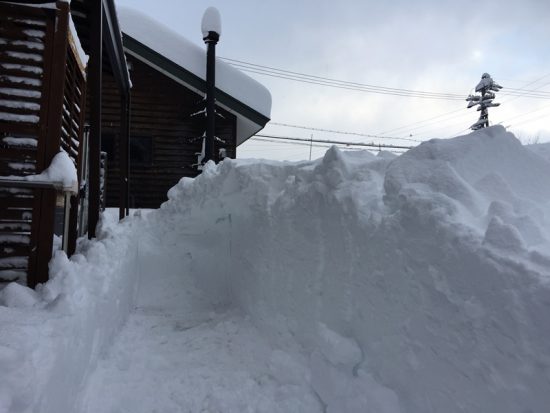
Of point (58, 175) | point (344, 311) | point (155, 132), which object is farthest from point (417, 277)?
point (155, 132)

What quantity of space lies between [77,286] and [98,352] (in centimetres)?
74

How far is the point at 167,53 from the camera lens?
11422 mm

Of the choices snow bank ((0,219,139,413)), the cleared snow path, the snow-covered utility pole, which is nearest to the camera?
snow bank ((0,219,139,413))

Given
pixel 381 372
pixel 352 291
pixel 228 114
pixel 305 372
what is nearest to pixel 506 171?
pixel 352 291

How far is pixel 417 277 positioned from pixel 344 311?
0.80 meters

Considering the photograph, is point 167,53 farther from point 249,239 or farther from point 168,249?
point 249,239

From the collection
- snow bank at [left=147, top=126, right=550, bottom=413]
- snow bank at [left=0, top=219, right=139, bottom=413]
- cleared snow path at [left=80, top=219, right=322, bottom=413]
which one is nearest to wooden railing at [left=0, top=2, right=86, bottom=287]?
snow bank at [left=0, top=219, right=139, bottom=413]

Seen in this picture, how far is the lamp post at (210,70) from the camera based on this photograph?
11.1 m

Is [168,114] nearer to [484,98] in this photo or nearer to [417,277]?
[417,277]

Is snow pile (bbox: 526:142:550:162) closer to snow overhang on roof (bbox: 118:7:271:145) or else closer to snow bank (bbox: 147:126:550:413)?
snow bank (bbox: 147:126:550:413)

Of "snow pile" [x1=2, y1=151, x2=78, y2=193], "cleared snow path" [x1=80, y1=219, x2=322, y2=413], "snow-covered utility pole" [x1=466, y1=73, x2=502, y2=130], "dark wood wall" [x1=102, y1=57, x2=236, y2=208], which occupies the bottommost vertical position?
"cleared snow path" [x1=80, y1=219, x2=322, y2=413]

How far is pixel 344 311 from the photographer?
3186mm

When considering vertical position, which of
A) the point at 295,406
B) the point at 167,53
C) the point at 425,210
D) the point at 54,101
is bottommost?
the point at 295,406

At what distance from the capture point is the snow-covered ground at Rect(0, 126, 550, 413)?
6.48 feet
